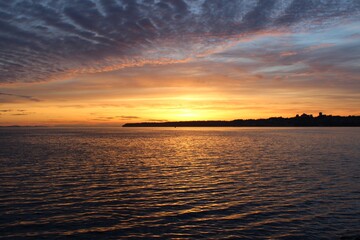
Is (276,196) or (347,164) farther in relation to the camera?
(347,164)

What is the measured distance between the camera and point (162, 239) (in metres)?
18.4

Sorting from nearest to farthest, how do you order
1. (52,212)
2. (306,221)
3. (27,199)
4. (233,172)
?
1. (306,221)
2. (52,212)
3. (27,199)
4. (233,172)

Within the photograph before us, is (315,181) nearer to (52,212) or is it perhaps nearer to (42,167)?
(52,212)

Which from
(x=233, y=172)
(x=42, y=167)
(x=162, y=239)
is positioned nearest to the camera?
(x=162, y=239)

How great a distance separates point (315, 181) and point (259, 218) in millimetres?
16374

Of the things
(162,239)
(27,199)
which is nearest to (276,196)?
(162,239)

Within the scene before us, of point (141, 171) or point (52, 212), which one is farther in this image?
point (141, 171)

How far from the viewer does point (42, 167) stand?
46.7 m

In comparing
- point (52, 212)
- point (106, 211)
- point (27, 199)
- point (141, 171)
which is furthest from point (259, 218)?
point (141, 171)

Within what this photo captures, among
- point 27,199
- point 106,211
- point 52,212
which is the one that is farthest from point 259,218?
point 27,199

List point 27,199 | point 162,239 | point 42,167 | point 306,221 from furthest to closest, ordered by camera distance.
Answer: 1. point 42,167
2. point 27,199
3. point 306,221
4. point 162,239

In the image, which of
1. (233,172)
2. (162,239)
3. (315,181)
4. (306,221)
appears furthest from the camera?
(233,172)

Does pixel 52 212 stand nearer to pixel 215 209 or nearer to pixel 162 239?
pixel 162 239

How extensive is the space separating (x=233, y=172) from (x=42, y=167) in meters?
27.6
